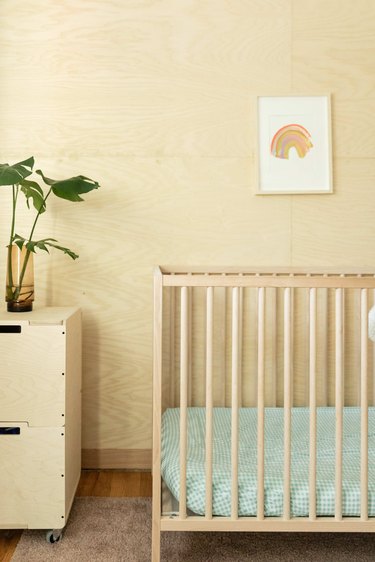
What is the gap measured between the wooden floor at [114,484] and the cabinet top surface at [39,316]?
72 cm

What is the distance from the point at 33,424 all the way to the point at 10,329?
316 millimetres

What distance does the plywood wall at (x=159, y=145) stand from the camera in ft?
7.14

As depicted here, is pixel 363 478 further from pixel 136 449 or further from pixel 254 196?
pixel 254 196

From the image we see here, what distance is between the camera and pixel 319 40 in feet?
7.21

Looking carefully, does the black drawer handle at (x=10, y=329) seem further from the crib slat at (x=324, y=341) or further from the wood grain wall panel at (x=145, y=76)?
the crib slat at (x=324, y=341)

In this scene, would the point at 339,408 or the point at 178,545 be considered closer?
the point at 339,408

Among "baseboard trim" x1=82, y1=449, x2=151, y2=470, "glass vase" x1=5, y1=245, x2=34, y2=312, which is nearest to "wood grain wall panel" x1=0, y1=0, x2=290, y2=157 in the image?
"glass vase" x1=5, y1=245, x2=34, y2=312

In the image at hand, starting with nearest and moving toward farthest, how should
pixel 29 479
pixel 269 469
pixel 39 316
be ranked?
pixel 269 469 → pixel 29 479 → pixel 39 316

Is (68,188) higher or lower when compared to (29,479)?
higher

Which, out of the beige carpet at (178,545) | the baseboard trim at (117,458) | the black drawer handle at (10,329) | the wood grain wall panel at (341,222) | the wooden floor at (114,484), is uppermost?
the wood grain wall panel at (341,222)

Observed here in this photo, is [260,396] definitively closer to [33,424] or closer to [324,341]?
[33,424]

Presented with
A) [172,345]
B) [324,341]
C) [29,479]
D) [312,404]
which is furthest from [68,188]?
[324,341]

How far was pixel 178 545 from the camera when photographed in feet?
5.27

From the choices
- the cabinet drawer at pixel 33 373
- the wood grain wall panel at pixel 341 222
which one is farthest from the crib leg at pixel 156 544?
the wood grain wall panel at pixel 341 222
